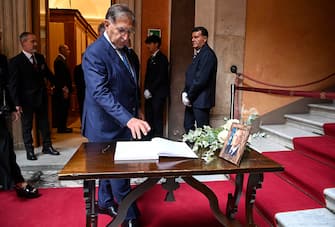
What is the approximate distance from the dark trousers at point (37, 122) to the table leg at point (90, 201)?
2.45m

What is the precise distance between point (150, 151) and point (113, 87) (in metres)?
0.56

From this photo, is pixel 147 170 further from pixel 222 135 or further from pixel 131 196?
pixel 222 135

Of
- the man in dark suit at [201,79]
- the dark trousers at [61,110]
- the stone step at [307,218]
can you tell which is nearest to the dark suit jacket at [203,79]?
the man in dark suit at [201,79]

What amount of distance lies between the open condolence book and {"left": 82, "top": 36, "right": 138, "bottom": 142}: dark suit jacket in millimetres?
146

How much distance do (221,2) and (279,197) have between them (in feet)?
8.10

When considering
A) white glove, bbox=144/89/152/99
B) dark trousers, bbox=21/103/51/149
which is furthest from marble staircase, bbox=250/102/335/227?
dark trousers, bbox=21/103/51/149

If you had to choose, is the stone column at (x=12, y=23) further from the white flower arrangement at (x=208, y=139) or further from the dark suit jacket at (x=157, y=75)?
the white flower arrangement at (x=208, y=139)

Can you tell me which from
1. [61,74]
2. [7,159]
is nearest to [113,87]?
[7,159]

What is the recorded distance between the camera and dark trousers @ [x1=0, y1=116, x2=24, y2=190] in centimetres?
293

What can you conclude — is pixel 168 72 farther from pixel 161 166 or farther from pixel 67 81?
pixel 161 166

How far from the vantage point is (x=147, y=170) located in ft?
5.19

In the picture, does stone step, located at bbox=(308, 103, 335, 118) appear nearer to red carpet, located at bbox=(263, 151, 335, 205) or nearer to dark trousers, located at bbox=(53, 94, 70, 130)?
red carpet, located at bbox=(263, 151, 335, 205)

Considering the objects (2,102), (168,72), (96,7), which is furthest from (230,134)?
(96,7)

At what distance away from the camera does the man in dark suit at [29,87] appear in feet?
12.9
